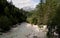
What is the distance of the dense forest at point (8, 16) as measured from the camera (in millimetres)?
13848

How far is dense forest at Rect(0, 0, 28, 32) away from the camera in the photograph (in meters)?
13.8

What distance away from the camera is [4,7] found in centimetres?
1641

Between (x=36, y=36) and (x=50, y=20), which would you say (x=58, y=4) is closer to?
(x=50, y=20)

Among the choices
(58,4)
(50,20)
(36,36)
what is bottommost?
(36,36)

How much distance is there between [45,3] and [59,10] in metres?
1.25

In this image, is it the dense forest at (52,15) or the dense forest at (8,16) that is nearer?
the dense forest at (52,15)

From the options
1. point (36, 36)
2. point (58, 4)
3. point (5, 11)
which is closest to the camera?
point (58, 4)

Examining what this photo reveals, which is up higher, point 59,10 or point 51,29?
point 59,10

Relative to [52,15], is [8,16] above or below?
below

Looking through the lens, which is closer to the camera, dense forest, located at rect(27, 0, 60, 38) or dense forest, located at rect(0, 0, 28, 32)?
dense forest, located at rect(27, 0, 60, 38)

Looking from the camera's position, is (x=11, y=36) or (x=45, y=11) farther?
(x=11, y=36)

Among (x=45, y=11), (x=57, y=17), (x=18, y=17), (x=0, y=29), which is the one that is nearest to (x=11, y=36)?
(x=0, y=29)

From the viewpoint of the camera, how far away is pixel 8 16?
1634cm

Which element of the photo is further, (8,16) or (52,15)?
(8,16)
